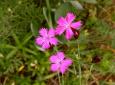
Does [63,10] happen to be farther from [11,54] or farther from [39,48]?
[11,54]

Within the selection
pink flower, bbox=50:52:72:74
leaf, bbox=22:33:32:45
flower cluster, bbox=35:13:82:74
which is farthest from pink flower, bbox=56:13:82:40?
leaf, bbox=22:33:32:45

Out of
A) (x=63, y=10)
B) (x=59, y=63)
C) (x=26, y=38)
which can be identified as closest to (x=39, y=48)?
(x=26, y=38)

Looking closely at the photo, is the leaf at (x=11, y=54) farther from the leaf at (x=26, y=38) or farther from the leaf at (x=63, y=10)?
the leaf at (x=63, y=10)

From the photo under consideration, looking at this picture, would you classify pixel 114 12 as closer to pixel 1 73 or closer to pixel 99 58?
pixel 99 58

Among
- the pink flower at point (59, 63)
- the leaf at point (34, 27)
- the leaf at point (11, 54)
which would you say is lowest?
the pink flower at point (59, 63)

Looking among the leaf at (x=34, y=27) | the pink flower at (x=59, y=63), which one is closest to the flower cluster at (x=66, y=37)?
the pink flower at (x=59, y=63)

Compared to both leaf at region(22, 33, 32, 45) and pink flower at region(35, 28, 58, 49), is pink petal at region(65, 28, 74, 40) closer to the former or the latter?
pink flower at region(35, 28, 58, 49)

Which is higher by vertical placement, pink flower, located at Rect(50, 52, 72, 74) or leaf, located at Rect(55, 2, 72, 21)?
leaf, located at Rect(55, 2, 72, 21)

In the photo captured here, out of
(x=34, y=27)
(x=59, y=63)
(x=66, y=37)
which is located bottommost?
(x=59, y=63)
